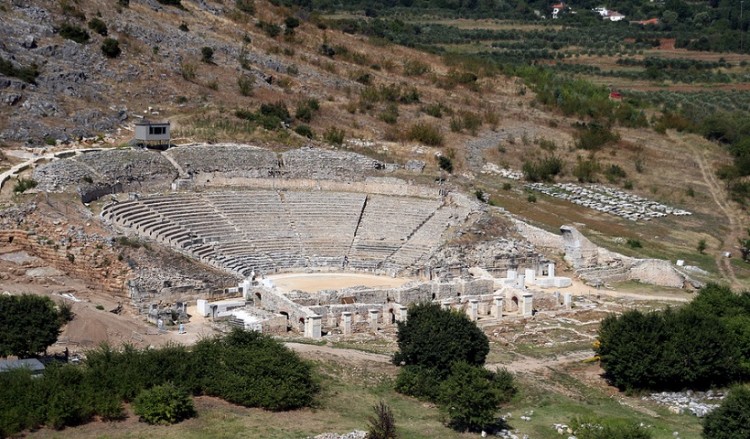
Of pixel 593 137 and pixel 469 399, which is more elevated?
pixel 593 137

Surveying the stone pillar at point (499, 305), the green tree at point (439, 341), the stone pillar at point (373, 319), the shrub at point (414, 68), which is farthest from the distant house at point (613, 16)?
the green tree at point (439, 341)

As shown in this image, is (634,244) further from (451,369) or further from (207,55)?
(207,55)

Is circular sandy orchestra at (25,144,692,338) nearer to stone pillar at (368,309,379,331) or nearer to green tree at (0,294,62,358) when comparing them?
stone pillar at (368,309,379,331)

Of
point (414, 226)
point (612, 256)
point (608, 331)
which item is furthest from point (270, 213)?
point (608, 331)

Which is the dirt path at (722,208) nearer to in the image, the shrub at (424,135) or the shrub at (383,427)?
the shrub at (424,135)

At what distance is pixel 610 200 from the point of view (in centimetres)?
6956

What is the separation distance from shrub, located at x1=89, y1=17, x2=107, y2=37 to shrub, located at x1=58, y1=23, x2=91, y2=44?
1318 mm

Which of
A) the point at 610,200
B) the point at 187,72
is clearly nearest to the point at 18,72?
the point at 187,72

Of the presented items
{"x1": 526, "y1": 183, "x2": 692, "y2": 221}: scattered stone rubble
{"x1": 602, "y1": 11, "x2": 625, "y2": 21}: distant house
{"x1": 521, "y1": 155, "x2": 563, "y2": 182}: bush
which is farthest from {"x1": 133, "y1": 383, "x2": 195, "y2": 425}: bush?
{"x1": 602, "y1": 11, "x2": 625, "y2": 21}: distant house

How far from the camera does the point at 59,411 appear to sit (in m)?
31.7

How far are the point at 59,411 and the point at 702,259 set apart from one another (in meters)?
37.4

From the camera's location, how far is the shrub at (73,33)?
71.4 metres

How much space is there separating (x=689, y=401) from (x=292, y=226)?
855 inches

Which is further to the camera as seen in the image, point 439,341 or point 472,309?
point 472,309
